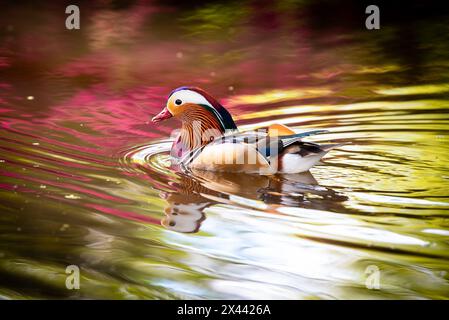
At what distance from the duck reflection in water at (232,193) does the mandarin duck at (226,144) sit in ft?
0.19

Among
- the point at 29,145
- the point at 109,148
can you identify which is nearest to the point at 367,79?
the point at 109,148

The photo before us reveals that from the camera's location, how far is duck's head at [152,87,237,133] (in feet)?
14.7

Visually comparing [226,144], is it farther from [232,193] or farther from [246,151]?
[232,193]

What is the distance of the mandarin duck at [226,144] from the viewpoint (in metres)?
4.21

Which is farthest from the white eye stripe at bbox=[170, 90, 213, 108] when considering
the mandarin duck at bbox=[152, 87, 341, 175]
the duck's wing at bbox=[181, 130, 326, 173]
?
the duck's wing at bbox=[181, 130, 326, 173]

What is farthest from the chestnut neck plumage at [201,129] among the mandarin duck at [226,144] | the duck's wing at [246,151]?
the duck's wing at [246,151]

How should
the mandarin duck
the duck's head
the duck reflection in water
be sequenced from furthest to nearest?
the duck's head → the mandarin duck → the duck reflection in water

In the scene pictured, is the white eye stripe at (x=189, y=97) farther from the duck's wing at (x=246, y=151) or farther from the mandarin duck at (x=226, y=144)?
the duck's wing at (x=246, y=151)

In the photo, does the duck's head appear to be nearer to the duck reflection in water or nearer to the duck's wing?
the duck's wing

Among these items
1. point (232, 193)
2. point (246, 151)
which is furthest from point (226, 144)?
point (232, 193)

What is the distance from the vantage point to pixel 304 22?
7113 millimetres

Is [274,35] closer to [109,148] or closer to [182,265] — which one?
[109,148]

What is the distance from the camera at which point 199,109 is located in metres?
4.51

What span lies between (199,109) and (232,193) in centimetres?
71
